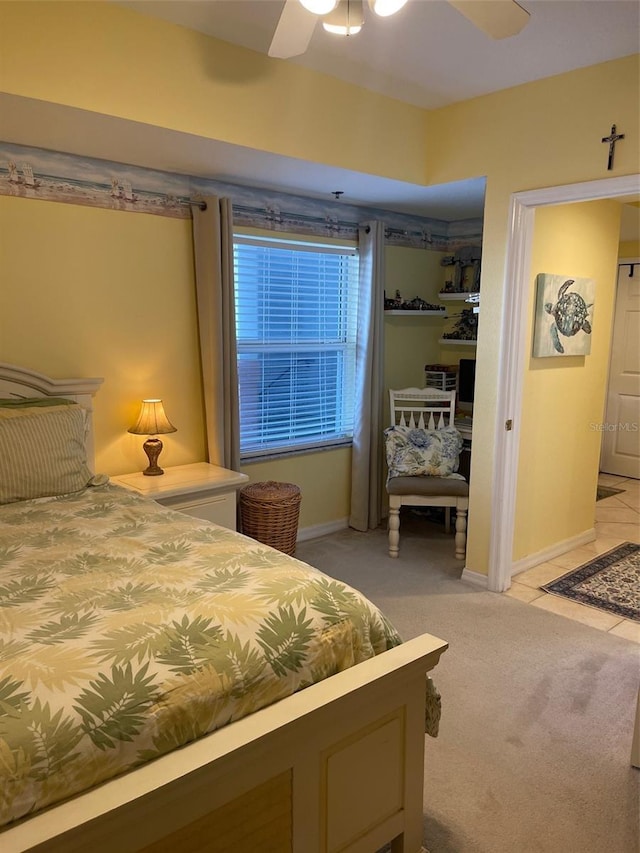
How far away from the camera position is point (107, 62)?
7.66ft

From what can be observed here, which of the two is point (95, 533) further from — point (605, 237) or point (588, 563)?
point (605, 237)

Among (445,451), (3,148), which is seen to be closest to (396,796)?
(445,451)

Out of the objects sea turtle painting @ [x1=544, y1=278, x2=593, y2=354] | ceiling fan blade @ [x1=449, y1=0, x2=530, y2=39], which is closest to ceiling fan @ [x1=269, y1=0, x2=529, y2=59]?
ceiling fan blade @ [x1=449, y1=0, x2=530, y2=39]

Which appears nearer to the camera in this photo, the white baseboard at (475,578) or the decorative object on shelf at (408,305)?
the white baseboard at (475,578)

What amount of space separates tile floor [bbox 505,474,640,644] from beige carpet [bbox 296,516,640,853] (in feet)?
0.32

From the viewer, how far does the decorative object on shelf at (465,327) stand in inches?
182

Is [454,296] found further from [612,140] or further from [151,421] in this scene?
[151,421]

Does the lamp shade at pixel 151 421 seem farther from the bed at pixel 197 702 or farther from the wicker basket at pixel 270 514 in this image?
the bed at pixel 197 702

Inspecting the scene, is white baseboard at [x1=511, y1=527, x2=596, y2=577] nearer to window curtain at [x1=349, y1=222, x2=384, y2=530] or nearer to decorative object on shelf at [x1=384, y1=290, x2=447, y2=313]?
window curtain at [x1=349, y1=222, x2=384, y2=530]

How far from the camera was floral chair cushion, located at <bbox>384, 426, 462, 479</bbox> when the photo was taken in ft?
13.3

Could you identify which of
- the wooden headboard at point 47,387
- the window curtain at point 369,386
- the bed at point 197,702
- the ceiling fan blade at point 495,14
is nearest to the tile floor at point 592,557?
the window curtain at point 369,386

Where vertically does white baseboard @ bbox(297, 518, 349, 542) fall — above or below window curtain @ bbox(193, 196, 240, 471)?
below

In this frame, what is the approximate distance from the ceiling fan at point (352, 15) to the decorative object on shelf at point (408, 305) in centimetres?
255

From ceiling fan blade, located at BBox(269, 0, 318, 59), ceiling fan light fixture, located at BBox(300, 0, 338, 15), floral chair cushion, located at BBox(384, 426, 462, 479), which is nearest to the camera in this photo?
ceiling fan light fixture, located at BBox(300, 0, 338, 15)
